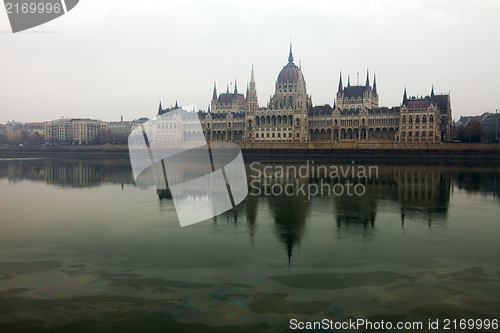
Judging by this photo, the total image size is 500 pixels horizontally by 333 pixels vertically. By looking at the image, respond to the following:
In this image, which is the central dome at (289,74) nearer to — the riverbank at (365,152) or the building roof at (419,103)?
the building roof at (419,103)

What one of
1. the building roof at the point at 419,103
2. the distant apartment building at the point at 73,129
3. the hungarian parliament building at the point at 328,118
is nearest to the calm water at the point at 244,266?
the hungarian parliament building at the point at 328,118

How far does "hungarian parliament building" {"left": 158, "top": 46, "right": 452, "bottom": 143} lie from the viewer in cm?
9806

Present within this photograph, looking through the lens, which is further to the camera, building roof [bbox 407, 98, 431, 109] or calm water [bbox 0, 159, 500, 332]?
building roof [bbox 407, 98, 431, 109]

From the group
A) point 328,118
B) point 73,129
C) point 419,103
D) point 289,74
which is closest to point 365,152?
point 419,103

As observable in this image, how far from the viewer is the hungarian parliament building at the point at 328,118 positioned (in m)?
98.1

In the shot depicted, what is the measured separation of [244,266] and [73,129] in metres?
184

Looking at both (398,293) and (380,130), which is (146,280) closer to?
(398,293)

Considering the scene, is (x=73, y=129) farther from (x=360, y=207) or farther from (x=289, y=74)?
(x=360, y=207)

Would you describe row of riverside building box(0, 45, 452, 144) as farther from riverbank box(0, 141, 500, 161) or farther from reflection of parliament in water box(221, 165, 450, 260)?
reflection of parliament in water box(221, 165, 450, 260)

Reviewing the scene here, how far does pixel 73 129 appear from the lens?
586 ft

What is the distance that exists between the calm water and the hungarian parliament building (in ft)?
261

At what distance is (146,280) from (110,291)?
39.3 inches

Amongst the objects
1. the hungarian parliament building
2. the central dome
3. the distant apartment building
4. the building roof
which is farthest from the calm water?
the distant apartment building

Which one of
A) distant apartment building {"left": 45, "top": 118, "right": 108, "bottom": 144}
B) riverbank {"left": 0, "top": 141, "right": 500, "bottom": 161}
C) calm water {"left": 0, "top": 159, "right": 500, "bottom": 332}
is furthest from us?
distant apartment building {"left": 45, "top": 118, "right": 108, "bottom": 144}
